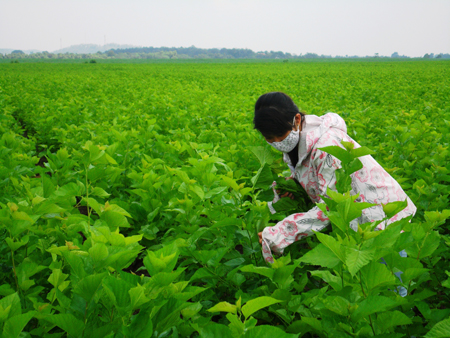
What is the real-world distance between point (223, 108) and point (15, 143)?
4.42 meters

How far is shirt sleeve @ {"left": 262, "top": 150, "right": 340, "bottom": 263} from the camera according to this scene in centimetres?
167

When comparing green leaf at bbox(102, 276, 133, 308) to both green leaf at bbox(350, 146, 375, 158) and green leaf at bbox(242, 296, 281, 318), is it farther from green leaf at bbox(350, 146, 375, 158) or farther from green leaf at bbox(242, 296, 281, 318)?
green leaf at bbox(350, 146, 375, 158)

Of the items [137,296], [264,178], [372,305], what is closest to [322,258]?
[372,305]

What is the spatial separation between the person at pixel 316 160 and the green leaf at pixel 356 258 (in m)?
0.78

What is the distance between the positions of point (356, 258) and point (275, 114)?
120 centimetres

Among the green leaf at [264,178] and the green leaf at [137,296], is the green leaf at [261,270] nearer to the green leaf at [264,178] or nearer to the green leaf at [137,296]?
the green leaf at [137,296]

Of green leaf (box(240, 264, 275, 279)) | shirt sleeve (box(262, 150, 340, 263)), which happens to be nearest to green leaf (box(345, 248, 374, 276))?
green leaf (box(240, 264, 275, 279))

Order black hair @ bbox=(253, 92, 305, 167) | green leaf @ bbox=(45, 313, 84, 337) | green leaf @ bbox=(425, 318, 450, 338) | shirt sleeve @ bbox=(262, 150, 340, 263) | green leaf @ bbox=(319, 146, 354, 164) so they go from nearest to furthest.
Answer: green leaf @ bbox=(425, 318, 450, 338) < green leaf @ bbox=(45, 313, 84, 337) < green leaf @ bbox=(319, 146, 354, 164) < shirt sleeve @ bbox=(262, 150, 340, 263) < black hair @ bbox=(253, 92, 305, 167)

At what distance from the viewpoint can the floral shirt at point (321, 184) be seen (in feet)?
5.66

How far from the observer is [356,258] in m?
0.95

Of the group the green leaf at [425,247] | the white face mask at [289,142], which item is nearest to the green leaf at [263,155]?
the white face mask at [289,142]

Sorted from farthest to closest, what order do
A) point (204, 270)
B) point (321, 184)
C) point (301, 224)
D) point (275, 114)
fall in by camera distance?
1. point (275, 114)
2. point (321, 184)
3. point (301, 224)
4. point (204, 270)

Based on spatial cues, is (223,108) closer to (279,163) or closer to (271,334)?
(279,163)

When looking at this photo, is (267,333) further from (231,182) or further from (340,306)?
(231,182)
